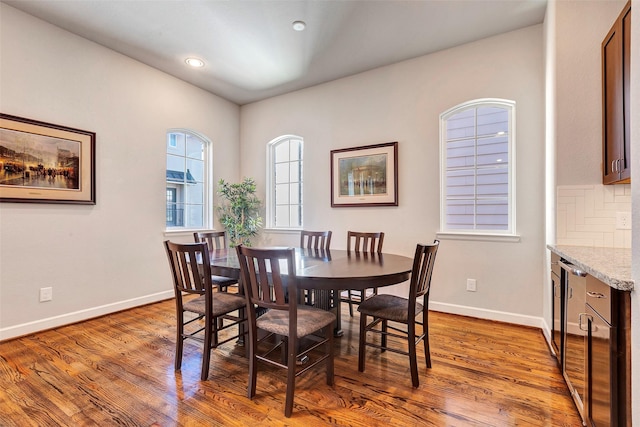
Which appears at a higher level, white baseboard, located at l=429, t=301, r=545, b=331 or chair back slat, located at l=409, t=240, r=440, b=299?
chair back slat, located at l=409, t=240, r=440, b=299

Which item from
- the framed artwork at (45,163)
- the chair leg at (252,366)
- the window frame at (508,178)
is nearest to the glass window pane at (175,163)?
the framed artwork at (45,163)

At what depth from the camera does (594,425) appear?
145 cm

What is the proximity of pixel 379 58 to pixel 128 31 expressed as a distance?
105 inches

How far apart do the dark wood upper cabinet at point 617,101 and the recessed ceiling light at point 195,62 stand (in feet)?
12.3

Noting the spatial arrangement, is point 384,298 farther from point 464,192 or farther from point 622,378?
point 464,192

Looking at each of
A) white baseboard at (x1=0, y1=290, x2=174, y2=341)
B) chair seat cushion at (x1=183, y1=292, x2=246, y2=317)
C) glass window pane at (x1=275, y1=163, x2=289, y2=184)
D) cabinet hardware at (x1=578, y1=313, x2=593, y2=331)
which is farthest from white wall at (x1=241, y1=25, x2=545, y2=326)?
chair seat cushion at (x1=183, y1=292, x2=246, y2=317)

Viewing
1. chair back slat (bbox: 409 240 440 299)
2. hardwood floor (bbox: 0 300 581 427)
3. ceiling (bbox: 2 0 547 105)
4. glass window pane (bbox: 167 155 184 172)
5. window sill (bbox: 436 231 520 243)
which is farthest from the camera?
glass window pane (bbox: 167 155 184 172)

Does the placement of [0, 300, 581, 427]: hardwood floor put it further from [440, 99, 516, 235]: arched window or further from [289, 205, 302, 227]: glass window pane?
[289, 205, 302, 227]: glass window pane

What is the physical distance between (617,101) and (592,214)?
30.4 inches

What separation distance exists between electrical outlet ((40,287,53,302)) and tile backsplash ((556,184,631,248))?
14.7 feet

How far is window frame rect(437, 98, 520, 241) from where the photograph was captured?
3152mm

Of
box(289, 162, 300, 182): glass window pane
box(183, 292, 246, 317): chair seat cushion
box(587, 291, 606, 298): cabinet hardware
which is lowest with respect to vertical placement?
box(183, 292, 246, 317): chair seat cushion

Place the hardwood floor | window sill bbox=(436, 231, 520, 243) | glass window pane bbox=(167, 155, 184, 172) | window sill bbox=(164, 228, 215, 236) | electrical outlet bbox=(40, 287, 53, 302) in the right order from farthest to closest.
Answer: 1. glass window pane bbox=(167, 155, 184, 172)
2. window sill bbox=(164, 228, 215, 236)
3. window sill bbox=(436, 231, 520, 243)
4. electrical outlet bbox=(40, 287, 53, 302)
5. the hardwood floor

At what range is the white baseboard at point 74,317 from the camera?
282 cm
